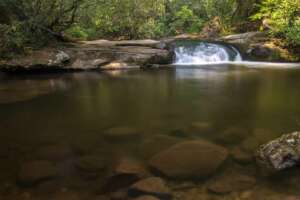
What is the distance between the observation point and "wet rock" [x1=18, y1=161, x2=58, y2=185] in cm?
414

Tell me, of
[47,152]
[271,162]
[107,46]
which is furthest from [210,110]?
[107,46]

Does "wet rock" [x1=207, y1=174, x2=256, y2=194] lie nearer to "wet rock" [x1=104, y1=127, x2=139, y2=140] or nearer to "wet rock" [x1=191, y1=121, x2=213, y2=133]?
"wet rock" [x1=191, y1=121, x2=213, y2=133]

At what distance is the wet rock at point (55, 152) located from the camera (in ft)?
16.0

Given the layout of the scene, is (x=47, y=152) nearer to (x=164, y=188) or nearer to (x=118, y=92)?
(x=164, y=188)

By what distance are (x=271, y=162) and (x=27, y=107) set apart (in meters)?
6.15

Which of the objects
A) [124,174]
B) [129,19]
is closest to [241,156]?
[124,174]

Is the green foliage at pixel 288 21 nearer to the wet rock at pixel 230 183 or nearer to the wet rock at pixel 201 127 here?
the wet rock at pixel 201 127

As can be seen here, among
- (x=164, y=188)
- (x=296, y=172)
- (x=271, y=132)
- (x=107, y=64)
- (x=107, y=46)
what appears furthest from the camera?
(x=107, y=46)

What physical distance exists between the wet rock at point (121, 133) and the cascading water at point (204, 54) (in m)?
12.1

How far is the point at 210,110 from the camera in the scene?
765cm

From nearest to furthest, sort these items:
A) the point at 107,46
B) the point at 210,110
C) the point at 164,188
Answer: the point at 164,188, the point at 210,110, the point at 107,46

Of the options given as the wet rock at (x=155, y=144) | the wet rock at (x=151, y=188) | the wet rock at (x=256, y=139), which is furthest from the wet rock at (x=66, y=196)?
the wet rock at (x=256, y=139)

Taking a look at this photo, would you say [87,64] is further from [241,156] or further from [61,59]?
[241,156]

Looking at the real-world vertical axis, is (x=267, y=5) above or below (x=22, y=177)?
above
